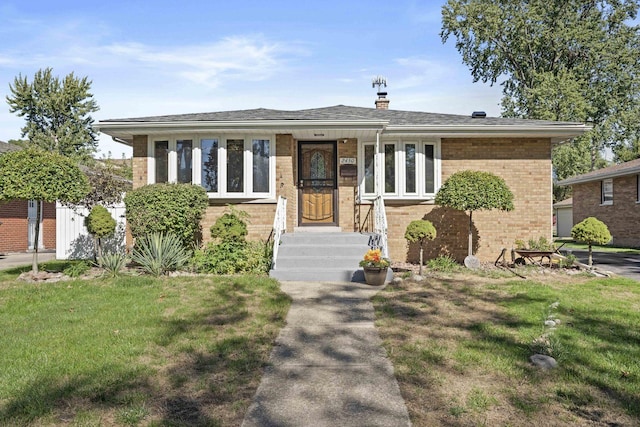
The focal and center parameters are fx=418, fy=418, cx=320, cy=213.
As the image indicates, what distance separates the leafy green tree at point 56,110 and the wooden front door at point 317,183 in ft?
99.4

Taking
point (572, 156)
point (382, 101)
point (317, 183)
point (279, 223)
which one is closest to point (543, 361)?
point (279, 223)

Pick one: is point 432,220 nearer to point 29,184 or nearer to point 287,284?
point 287,284

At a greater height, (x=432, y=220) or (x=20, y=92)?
(x=20, y=92)

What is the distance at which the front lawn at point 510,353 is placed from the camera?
10.2 ft

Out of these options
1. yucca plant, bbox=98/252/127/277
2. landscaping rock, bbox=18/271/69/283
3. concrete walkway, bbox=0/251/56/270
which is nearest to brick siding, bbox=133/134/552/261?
yucca plant, bbox=98/252/127/277

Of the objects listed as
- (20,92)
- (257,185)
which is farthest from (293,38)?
(20,92)

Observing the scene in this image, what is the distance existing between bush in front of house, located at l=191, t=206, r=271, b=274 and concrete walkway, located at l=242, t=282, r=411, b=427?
2900 millimetres

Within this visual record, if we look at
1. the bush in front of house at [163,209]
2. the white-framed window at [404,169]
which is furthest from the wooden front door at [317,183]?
the bush in front of house at [163,209]

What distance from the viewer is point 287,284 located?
771cm

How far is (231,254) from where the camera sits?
8.78m

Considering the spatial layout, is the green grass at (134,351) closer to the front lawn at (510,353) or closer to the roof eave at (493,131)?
the front lawn at (510,353)

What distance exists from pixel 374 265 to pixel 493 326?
266 centimetres

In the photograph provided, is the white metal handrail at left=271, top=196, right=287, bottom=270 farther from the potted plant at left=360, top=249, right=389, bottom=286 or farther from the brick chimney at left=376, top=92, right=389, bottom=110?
the brick chimney at left=376, top=92, right=389, bottom=110

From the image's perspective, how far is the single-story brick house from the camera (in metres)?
10.0
